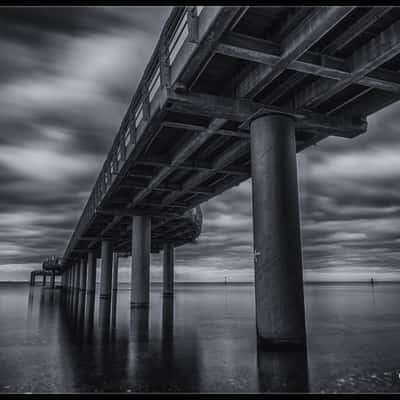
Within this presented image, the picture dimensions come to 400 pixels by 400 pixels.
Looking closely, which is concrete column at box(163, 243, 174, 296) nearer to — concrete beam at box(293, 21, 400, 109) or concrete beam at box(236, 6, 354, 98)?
concrete beam at box(293, 21, 400, 109)

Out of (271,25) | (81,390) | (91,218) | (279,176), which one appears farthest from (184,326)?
(91,218)

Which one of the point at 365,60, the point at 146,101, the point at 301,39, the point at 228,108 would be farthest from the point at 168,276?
the point at 301,39

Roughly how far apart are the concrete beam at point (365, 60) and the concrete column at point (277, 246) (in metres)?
1.72

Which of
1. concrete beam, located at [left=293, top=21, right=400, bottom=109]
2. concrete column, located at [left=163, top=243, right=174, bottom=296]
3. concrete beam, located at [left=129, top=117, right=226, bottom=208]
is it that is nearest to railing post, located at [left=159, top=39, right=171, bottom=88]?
concrete beam, located at [left=129, top=117, right=226, bottom=208]

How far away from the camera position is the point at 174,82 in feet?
39.2

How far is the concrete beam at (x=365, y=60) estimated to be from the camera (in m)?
10.0

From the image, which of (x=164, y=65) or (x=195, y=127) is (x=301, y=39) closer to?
(x=164, y=65)

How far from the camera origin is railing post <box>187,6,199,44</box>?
988 centimetres

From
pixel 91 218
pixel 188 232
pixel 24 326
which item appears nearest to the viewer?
pixel 24 326

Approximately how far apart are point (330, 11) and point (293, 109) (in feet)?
15.5

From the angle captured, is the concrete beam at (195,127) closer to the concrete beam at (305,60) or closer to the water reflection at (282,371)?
the concrete beam at (305,60)

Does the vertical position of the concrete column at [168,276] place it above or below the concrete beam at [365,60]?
below

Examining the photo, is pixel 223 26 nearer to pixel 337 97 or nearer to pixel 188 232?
pixel 337 97

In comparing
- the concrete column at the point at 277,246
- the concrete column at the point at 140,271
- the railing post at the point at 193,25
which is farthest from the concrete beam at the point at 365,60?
the concrete column at the point at 140,271
